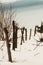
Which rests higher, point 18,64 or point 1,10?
point 1,10

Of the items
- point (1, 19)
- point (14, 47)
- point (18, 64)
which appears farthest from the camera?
point (1, 19)

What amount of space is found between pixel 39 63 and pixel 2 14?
1418cm

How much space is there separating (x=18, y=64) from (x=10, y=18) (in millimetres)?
14196

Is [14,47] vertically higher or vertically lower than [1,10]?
lower

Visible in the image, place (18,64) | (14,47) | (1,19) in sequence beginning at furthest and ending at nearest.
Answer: (1,19) → (14,47) → (18,64)

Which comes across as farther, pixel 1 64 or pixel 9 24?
pixel 9 24

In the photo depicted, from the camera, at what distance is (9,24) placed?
20688 mm

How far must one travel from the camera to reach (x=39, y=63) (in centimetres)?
730

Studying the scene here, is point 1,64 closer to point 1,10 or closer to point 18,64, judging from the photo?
point 18,64

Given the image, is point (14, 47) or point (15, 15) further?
point (15, 15)

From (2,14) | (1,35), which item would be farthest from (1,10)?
(1,35)

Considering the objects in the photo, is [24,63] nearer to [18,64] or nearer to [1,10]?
[18,64]

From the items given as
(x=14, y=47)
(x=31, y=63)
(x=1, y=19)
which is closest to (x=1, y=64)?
(x=31, y=63)

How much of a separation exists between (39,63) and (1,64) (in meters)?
1.22
